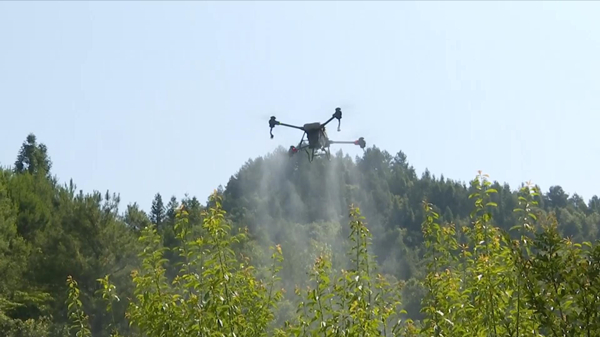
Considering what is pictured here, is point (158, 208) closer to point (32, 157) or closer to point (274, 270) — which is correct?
point (32, 157)

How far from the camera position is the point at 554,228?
6500mm

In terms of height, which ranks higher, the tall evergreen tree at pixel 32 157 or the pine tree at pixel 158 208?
the tall evergreen tree at pixel 32 157

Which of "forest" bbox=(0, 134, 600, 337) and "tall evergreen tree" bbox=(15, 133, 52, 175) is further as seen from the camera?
"tall evergreen tree" bbox=(15, 133, 52, 175)

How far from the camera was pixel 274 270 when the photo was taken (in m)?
10.5

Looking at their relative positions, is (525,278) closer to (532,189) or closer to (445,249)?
(532,189)

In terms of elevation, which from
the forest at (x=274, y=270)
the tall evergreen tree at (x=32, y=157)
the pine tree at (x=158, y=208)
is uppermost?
the tall evergreen tree at (x=32, y=157)

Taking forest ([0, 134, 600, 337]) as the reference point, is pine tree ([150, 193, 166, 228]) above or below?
above

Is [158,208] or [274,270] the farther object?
[158,208]

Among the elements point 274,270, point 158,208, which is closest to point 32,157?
point 158,208

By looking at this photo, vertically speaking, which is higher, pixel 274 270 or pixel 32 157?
pixel 32 157

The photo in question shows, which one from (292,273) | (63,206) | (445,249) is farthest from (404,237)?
(445,249)

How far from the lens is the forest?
7.07 m

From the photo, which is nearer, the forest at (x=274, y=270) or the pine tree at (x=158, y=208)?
the forest at (x=274, y=270)

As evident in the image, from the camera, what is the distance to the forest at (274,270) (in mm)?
7074
